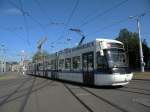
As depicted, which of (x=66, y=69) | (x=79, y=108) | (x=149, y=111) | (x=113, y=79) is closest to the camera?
(x=149, y=111)

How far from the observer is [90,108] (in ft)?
32.2

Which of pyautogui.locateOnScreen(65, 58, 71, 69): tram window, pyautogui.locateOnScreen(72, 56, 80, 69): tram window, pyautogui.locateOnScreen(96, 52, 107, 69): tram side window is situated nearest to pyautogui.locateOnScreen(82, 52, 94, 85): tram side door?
pyautogui.locateOnScreen(96, 52, 107, 69): tram side window

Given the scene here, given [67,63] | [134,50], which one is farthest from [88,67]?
[134,50]

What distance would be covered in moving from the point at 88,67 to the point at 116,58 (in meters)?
2.56

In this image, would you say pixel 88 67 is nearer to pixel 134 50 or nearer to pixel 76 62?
pixel 76 62

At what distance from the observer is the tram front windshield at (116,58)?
16.6m

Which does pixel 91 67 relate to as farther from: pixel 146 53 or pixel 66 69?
pixel 146 53

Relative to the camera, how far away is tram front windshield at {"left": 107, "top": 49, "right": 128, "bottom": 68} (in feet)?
54.6

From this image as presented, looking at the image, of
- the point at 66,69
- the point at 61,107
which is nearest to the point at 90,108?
the point at 61,107

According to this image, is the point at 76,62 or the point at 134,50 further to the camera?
the point at 134,50

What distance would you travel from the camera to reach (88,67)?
18.9 metres

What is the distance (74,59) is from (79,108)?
12.3m

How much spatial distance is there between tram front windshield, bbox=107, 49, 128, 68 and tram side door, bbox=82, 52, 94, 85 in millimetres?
1692

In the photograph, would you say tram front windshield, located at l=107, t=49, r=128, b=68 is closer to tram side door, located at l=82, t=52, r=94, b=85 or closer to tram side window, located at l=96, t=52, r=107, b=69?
tram side window, located at l=96, t=52, r=107, b=69
